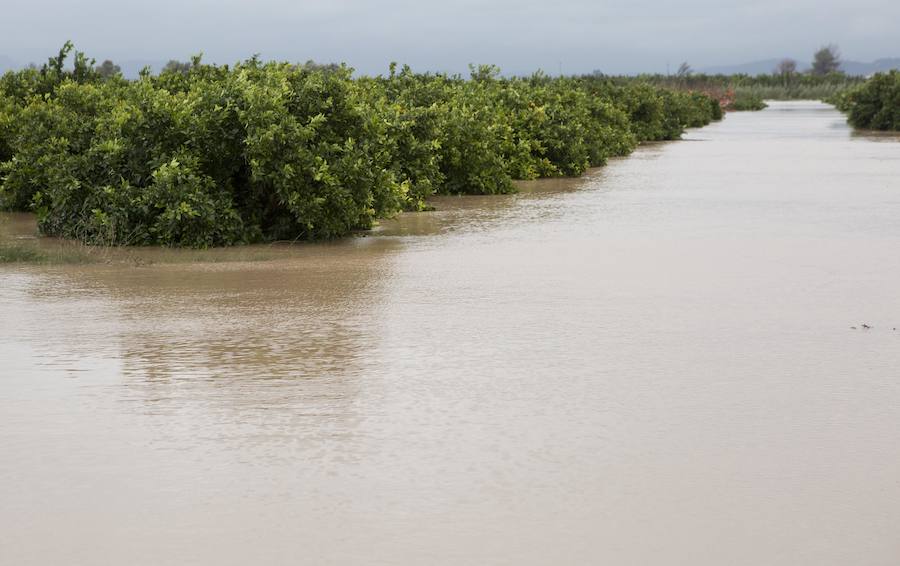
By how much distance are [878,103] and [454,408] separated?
1673 inches

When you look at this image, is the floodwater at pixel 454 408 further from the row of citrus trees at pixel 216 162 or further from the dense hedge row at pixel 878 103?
the dense hedge row at pixel 878 103

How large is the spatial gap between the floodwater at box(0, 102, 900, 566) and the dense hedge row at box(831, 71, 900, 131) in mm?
33498

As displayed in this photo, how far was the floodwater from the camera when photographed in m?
4.86

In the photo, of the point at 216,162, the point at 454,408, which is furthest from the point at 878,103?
the point at 454,408

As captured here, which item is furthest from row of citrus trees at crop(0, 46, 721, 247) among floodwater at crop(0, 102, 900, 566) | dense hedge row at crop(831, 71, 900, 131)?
dense hedge row at crop(831, 71, 900, 131)

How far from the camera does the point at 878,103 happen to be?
1793 inches

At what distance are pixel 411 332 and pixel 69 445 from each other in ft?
10.3

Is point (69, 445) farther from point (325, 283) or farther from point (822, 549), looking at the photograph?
point (325, 283)

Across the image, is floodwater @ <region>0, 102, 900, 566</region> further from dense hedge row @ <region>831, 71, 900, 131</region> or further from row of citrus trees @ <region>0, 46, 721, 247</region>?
dense hedge row @ <region>831, 71, 900, 131</region>

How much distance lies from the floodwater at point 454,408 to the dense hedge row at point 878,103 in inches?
1319

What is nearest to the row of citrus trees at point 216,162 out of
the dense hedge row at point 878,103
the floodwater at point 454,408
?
the floodwater at point 454,408

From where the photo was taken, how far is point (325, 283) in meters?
10.9

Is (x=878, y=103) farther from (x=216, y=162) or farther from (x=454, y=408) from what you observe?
(x=454, y=408)

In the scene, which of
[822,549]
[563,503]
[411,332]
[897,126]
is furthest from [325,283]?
[897,126]
